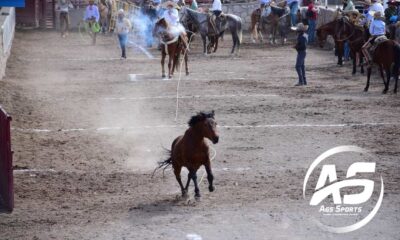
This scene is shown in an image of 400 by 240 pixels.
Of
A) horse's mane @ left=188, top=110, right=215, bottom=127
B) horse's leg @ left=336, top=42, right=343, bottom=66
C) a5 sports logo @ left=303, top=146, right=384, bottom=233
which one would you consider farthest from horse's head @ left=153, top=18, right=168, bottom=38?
horse's mane @ left=188, top=110, right=215, bottom=127

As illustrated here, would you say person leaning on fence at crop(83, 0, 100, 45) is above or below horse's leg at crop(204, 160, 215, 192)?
below

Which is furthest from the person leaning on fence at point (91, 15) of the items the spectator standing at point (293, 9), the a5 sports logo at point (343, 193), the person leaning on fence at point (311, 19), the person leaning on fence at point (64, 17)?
the a5 sports logo at point (343, 193)

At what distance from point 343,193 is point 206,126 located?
232cm

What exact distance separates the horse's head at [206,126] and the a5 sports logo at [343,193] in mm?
1682

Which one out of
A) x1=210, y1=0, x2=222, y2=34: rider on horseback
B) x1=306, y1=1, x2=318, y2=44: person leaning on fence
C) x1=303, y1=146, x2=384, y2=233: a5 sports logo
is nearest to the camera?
x1=303, y1=146, x2=384, y2=233: a5 sports logo

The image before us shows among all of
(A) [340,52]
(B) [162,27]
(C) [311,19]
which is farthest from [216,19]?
(B) [162,27]

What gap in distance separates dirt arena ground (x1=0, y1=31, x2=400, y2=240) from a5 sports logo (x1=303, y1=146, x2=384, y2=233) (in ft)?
0.53

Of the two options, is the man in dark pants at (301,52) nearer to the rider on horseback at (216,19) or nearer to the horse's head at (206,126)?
the rider on horseback at (216,19)

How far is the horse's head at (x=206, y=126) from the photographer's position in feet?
34.1

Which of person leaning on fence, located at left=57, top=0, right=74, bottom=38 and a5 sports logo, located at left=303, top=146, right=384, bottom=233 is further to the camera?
person leaning on fence, located at left=57, top=0, right=74, bottom=38

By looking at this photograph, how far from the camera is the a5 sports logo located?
33.7ft

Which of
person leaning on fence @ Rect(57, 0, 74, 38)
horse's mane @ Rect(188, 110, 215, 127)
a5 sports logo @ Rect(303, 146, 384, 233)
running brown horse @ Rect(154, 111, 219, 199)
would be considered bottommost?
person leaning on fence @ Rect(57, 0, 74, 38)

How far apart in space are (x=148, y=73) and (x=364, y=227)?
53.2ft

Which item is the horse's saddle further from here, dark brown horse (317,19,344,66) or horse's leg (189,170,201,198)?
horse's leg (189,170,201,198)
